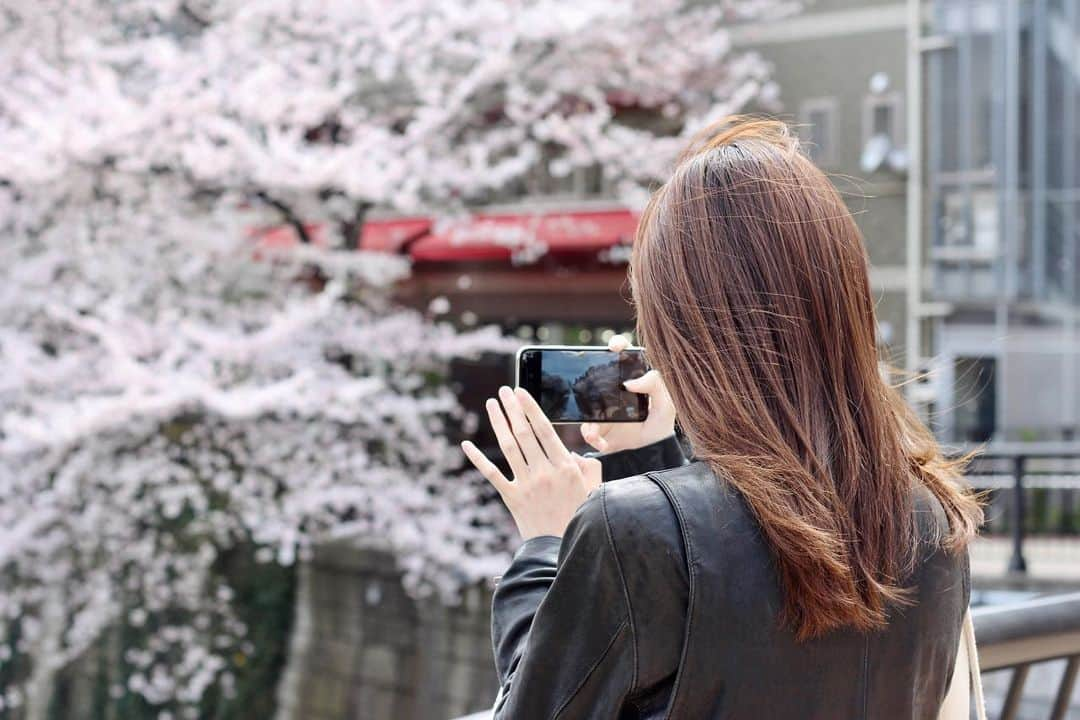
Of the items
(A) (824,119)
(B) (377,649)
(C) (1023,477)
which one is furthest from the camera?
(A) (824,119)

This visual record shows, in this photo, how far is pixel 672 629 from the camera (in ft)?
2.93

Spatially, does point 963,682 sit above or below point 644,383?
below

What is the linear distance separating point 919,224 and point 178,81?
604 centimetres

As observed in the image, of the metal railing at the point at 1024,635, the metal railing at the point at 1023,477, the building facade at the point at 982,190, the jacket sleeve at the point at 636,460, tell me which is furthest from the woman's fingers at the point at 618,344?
the building facade at the point at 982,190

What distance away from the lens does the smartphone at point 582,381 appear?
1.16m

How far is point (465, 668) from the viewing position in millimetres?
7207

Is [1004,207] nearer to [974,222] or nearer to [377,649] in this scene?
[974,222]

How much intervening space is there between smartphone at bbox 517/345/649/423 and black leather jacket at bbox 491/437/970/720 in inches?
8.7

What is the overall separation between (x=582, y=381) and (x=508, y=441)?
130 millimetres

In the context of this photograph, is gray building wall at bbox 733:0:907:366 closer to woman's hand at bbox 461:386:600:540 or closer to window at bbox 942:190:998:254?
Result: window at bbox 942:190:998:254

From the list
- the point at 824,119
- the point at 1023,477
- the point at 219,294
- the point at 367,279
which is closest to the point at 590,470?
the point at 1023,477

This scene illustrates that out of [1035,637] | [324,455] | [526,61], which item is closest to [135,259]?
[324,455]

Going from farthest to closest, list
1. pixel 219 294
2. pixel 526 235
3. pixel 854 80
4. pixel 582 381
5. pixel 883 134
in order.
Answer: pixel 854 80, pixel 883 134, pixel 526 235, pixel 219 294, pixel 582 381

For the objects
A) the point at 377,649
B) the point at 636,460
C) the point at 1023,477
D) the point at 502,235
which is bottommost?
the point at 377,649
